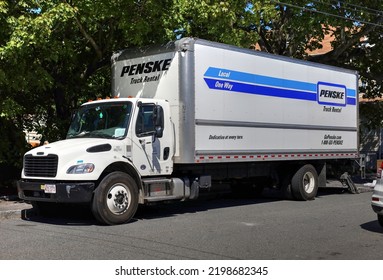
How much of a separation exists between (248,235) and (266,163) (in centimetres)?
491

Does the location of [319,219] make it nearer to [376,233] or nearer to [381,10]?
[376,233]

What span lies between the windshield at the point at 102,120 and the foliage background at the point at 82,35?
171cm

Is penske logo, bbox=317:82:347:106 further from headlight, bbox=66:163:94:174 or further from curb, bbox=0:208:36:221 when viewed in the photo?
curb, bbox=0:208:36:221

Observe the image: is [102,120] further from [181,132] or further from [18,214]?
[18,214]

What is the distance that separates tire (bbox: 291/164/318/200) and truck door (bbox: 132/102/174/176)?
474cm

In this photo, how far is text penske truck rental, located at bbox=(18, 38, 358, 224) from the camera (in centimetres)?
936

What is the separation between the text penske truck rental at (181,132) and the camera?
368 inches

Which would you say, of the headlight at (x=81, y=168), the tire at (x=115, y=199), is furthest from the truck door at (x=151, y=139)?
the headlight at (x=81, y=168)

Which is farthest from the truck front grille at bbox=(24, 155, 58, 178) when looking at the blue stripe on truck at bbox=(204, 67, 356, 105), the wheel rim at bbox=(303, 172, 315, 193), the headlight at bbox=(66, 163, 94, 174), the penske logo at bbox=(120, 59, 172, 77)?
the wheel rim at bbox=(303, 172, 315, 193)

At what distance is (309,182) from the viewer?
1416 centimetres

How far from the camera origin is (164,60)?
35.2ft

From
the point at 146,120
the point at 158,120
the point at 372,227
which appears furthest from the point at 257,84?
the point at 372,227

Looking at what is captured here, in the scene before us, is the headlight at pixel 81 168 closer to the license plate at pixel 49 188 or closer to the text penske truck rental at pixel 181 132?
the text penske truck rental at pixel 181 132

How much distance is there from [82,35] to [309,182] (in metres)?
7.85
